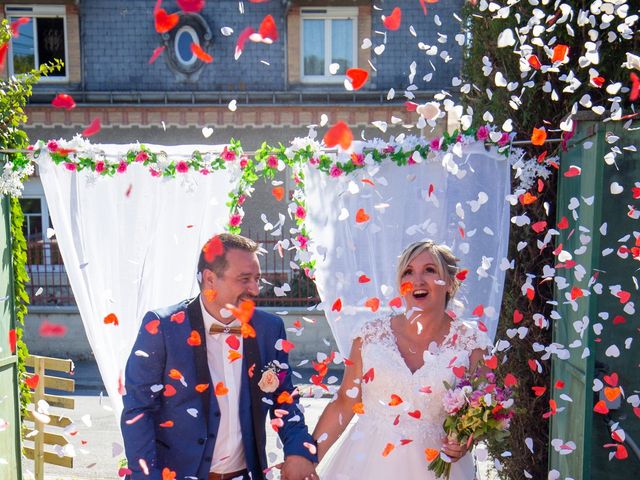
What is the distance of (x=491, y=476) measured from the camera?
16.9 ft

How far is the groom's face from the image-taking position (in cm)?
296

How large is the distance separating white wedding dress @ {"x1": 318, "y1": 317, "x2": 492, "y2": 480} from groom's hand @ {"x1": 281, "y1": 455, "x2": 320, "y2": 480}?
0.38m

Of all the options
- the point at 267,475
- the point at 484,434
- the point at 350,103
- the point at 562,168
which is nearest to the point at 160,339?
the point at 267,475

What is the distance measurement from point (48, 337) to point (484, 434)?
8.73m

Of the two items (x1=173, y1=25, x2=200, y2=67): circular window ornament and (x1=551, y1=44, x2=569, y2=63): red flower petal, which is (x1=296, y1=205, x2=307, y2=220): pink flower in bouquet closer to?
(x1=551, y1=44, x2=569, y2=63): red flower petal

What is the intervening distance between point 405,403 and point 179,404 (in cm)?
100

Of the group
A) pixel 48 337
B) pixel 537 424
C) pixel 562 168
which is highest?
pixel 562 168

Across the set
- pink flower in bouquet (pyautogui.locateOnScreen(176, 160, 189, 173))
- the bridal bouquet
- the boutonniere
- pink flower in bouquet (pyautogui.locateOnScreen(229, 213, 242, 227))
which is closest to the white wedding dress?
the bridal bouquet

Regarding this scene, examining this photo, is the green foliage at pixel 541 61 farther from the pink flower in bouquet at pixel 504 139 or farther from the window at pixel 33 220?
the window at pixel 33 220

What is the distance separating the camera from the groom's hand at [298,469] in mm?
2963

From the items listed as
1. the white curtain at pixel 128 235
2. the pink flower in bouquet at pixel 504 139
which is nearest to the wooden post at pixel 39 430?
the white curtain at pixel 128 235

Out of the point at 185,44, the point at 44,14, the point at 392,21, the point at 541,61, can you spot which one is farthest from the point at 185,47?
the point at 392,21

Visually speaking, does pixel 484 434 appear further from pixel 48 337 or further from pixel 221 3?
pixel 221 3

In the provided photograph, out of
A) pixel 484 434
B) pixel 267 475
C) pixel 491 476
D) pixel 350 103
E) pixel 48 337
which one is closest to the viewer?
pixel 484 434
